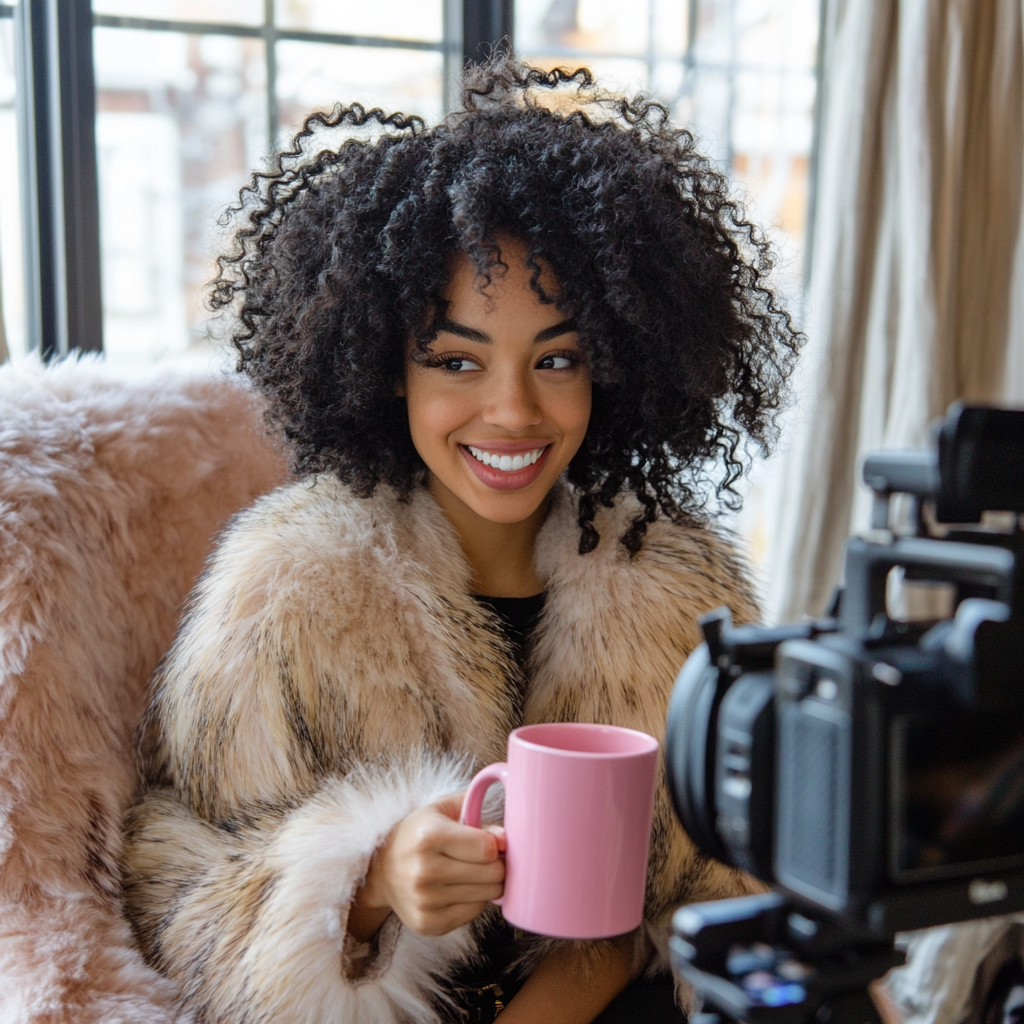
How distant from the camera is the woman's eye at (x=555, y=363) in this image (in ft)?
3.43

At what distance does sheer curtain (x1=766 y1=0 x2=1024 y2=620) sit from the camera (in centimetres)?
173

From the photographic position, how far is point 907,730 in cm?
49

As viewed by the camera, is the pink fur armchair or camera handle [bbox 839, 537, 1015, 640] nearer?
camera handle [bbox 839, 537, 1015, 640]

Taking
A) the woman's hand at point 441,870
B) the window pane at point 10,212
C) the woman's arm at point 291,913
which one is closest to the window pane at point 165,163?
the window pane at point 10,212

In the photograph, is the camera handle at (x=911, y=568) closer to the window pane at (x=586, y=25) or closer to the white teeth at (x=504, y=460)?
the white teeth at (x=504, y=460)

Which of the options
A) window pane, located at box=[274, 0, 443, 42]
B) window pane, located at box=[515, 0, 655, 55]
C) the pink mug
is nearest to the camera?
the pink mug

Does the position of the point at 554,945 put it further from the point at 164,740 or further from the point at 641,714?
the point at 164,740

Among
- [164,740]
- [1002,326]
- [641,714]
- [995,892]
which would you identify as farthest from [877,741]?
[1002,326]

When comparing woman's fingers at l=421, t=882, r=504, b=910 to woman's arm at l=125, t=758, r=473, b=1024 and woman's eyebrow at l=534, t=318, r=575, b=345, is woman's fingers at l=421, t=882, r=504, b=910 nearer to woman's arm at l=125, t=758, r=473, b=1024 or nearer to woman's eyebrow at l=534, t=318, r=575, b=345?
woman's arm at l=125, t=758, r=473, b=1024

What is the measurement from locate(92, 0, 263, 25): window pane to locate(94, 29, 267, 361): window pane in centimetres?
3

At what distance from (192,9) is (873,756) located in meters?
1.62

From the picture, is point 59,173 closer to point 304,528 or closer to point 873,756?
point 304,528

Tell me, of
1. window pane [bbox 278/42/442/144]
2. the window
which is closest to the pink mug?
the window

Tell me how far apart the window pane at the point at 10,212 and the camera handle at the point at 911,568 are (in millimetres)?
1291
